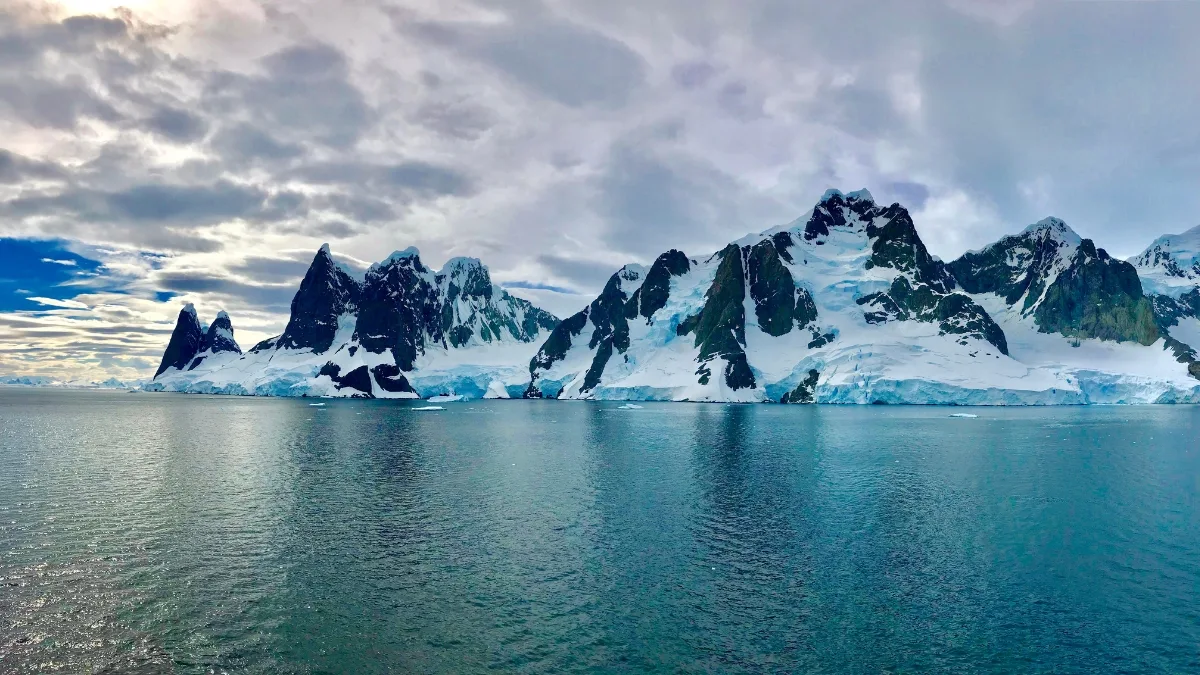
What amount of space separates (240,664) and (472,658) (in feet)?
28.2

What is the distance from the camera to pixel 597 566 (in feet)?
123

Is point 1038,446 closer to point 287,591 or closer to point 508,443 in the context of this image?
point 508,443

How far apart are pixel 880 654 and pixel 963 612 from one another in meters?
7.11

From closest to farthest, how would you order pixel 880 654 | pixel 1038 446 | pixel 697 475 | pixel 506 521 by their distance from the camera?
pixel 880 654 → pixel 506 521 → pixel 697 475 → pixel 1038 446

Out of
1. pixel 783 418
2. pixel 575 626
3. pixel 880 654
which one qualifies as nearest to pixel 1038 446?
pixel 783 418

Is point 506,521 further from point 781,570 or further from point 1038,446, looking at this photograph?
point 1038,446

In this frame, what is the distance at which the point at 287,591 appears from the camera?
108 feet

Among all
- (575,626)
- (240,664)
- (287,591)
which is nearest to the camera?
(240,664)

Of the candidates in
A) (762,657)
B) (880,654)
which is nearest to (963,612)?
(880,654)

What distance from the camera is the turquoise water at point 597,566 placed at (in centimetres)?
2678

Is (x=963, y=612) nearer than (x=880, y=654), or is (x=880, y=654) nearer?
(x=880, y=654)

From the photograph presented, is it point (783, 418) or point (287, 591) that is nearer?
point (287, 591)

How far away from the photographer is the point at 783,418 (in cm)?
16325

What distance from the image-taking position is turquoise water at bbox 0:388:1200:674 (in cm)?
2678
